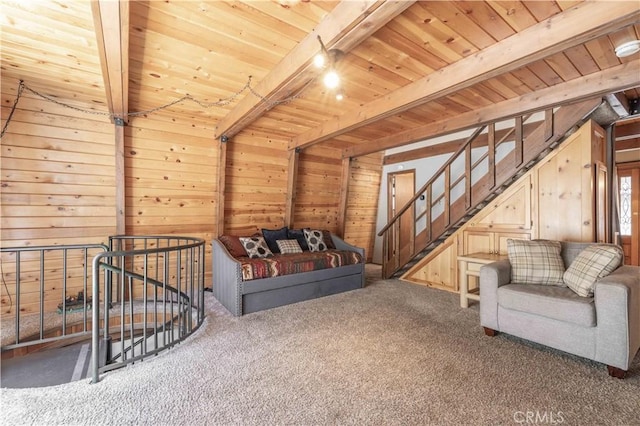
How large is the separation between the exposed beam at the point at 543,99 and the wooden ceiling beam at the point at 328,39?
2114 millimetres

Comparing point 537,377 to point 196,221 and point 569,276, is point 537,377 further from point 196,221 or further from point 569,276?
point 196,221

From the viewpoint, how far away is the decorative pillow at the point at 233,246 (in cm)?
388

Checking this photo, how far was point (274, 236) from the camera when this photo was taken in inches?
176

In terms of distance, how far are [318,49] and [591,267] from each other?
8.82 ft

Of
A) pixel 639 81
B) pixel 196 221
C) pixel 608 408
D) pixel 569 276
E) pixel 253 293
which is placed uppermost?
pixel 639 81

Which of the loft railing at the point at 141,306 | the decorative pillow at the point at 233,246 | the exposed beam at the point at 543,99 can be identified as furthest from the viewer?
the decorative pillow at the point at 233,246

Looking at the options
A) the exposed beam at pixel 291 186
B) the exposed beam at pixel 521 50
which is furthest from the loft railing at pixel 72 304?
the exposed beam at pixel 521 50

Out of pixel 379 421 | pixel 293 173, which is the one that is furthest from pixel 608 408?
pixel 293 173

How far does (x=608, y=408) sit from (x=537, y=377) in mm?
355

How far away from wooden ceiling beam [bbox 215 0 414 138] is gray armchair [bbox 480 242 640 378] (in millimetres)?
2260

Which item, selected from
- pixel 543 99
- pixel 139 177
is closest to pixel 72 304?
pixel 139 177

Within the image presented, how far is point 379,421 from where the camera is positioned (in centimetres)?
156

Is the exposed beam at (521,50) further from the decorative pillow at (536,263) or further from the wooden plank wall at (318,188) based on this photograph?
the wooden plank wall at (318,188)

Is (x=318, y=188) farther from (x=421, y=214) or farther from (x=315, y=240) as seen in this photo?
(x=421, y=214)
